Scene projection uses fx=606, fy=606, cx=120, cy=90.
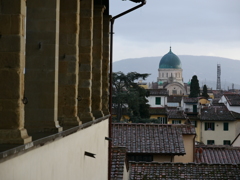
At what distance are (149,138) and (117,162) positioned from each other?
9.93 metres

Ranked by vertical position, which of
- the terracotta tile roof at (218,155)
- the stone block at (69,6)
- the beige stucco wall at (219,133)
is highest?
the stone block at (69,6)

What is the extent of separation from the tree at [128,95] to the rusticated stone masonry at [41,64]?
41.3 meters

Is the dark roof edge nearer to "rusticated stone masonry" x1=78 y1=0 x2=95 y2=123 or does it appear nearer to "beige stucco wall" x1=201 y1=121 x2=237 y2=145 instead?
"rusticated stone masonry" x1=78 y1=0 x2=95 y2=123

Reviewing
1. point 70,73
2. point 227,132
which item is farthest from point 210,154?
point 227,132

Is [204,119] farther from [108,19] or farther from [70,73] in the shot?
[70,73]

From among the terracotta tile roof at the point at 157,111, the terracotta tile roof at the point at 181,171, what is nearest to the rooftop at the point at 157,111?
the terracotta tile roof at the point at 157,111

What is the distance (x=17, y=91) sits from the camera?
4.98 metres

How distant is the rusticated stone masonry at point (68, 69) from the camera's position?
7781 mm

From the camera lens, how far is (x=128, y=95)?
4906cm

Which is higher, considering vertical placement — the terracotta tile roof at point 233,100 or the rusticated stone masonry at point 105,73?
the rusticated stone masonry at point 105,73

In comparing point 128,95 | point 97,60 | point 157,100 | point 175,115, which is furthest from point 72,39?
point 157,100

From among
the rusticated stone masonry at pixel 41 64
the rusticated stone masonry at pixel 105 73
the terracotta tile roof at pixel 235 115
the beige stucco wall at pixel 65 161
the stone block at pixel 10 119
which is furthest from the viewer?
the terracotta tile roof at pixel 235 115

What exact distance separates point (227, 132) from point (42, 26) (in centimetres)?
5473

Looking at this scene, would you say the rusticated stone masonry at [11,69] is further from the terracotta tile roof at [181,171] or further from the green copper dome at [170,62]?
the green copper dome at [170,62]
